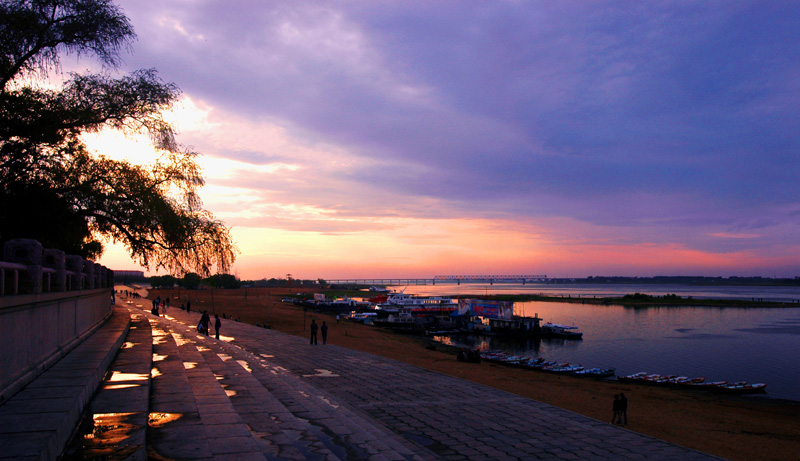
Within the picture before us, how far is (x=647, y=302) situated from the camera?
142 meters

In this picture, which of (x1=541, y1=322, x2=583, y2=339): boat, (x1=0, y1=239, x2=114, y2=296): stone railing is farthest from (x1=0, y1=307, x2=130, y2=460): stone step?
(x1=541, y1=322, x2=583, y2=339): boat

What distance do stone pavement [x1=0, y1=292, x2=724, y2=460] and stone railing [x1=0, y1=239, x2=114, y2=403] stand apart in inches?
51.6

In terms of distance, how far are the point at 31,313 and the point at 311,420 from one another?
227 inches

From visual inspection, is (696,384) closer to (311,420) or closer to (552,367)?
(552,367)

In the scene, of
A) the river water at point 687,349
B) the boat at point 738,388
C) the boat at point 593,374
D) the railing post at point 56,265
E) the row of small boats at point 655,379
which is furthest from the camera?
the river water at point 687,349

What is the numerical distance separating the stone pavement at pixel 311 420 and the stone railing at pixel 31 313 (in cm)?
131

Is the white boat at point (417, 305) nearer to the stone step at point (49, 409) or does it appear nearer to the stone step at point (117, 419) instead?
the stone step at point (117, 419)

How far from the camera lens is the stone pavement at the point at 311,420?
24.2 feet

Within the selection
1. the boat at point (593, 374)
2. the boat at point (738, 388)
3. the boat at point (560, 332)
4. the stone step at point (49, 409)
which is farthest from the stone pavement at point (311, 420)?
the boat at point (560, 332)

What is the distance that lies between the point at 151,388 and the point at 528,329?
61.2 meters

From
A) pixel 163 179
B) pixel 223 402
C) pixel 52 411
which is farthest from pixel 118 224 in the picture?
pixel 52 411

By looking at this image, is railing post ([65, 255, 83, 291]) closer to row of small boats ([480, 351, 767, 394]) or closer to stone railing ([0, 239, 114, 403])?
stone railing ([0, 239, 114, 403])

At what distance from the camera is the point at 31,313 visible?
8875 mm

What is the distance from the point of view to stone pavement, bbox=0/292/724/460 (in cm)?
737
